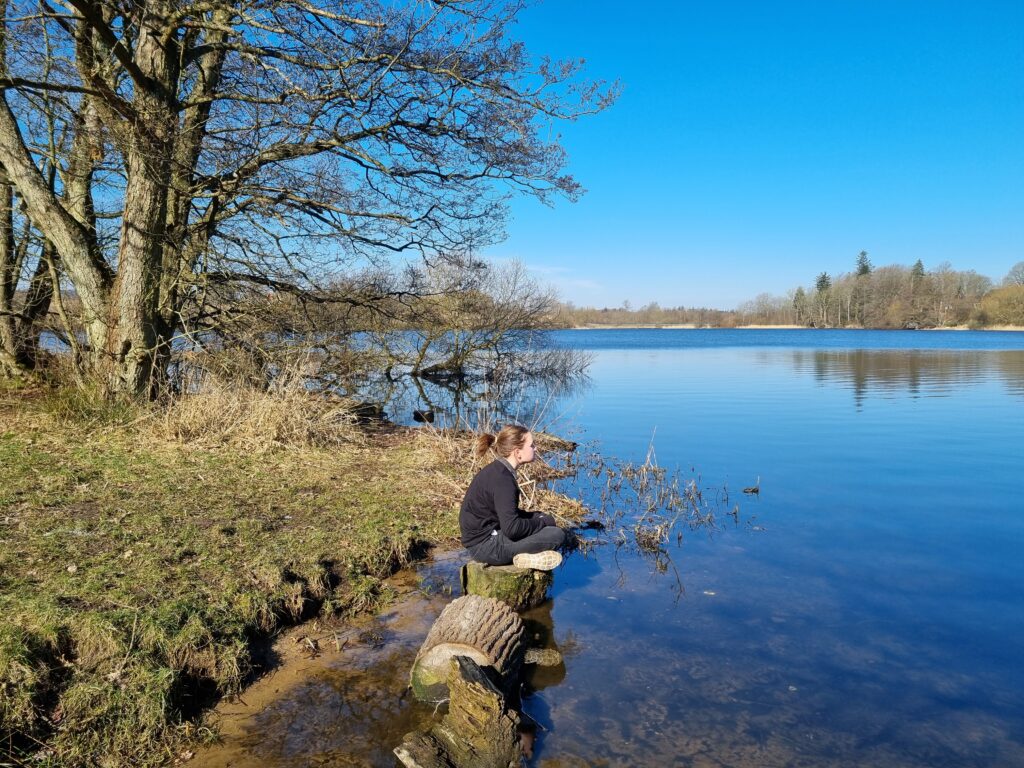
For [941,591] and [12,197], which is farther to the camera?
[12,197]

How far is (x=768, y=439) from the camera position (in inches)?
568

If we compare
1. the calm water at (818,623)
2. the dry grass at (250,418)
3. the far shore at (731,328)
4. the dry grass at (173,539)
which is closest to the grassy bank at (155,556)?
the dry grass at (173,539)

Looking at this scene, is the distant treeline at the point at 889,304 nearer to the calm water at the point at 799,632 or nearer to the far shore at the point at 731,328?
the far shore at the point at 731,328

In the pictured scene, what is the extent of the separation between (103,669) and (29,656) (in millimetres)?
378

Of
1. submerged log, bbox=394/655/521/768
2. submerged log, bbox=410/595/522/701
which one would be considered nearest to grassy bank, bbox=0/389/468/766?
submerged log, bbox=410/595/522/701

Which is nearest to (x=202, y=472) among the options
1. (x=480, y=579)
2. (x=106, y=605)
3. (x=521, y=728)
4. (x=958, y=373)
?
(x=106, y=605)

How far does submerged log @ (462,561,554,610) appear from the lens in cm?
563

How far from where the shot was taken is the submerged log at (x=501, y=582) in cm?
563

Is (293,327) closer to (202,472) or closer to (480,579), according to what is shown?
(202,472)

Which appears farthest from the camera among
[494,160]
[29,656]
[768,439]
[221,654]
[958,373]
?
[958,373]

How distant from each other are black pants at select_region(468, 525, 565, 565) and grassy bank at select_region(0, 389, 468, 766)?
1.05 meters

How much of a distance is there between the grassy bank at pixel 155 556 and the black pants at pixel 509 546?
41.4 inches

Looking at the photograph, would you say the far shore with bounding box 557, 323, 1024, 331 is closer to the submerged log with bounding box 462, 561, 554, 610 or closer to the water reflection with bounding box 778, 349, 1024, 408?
the water reflection with bounding box 778, 349, 1024, 408

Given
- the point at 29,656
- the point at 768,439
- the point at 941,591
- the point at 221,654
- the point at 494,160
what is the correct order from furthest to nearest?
the point at 768,439 → the point at 494,160 → the point at 941,591 → the point at 221,654 → the point at 29,656
